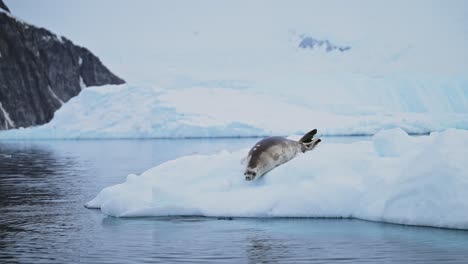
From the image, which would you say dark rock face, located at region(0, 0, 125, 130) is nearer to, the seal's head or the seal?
the seal

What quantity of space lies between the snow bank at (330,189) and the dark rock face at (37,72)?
82127 mm

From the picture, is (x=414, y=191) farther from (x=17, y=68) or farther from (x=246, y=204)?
(x=17, y=68)

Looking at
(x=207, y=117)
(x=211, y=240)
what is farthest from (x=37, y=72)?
(x=211, y=240)

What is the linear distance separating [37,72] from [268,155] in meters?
94.6

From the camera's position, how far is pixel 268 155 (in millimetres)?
11031

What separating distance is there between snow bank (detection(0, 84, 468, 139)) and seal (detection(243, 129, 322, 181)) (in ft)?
132

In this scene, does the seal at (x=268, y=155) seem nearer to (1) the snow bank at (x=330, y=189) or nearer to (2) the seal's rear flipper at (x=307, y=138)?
(1) the snow bank at (x=330, y=189)

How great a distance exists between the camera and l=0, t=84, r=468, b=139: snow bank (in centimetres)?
5225

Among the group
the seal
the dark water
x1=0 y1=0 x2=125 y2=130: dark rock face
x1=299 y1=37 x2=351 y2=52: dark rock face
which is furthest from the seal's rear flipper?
x1=0 y1=0 x2=125 y2=130: dark rock face

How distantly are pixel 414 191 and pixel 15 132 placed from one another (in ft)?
204

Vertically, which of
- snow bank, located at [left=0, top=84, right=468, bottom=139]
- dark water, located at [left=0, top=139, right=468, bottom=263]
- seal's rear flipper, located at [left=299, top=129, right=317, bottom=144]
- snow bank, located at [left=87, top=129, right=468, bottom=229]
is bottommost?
dark water, located at [left=0, top=139, right=468, bottom=263]

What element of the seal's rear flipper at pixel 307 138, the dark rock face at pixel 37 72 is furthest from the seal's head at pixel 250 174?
the dark rock face at pixel 37 72

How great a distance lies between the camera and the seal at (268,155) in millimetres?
10641

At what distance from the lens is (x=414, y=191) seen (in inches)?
360
